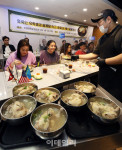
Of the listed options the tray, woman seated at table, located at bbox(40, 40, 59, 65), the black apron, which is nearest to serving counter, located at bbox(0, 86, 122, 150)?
the tray

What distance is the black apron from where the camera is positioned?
1.79 metres

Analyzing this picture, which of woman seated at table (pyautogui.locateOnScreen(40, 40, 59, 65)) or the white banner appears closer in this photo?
woman seated at table (pyautogui.locateOnScreen(40, 40, 59, 65))

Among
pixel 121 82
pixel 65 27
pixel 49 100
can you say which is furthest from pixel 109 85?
pixel 65 27

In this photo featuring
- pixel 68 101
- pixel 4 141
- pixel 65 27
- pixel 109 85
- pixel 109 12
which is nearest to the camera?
pixel 4 141

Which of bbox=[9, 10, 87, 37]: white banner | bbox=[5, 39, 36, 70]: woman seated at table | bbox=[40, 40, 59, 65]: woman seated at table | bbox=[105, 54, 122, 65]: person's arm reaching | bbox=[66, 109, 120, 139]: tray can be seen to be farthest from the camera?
bbox=[9, 10, 87, 37]: white banner

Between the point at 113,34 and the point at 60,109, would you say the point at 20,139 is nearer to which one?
the point at 60,109

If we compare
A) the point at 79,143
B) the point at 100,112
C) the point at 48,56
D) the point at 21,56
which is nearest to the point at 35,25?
the point at 48,56

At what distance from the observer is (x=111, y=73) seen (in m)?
1.90

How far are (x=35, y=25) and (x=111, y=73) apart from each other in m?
6.68

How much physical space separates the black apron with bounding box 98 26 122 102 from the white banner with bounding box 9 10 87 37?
243 inches

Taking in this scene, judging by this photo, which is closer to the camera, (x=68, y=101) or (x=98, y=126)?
(x=98, y=126)

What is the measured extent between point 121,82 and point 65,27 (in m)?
7.80

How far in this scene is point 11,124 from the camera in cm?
77

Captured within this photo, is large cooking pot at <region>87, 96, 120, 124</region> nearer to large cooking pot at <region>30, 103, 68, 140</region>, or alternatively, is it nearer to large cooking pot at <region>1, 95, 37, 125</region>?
large cooking pot at <region>30, 103, 68, 140</region>
